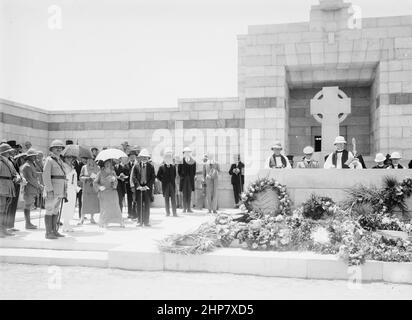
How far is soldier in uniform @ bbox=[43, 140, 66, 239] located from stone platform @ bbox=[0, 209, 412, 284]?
1.08 ft

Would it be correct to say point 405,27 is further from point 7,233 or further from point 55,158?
point 7,233

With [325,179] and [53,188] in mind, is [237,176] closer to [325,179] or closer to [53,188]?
[325,179]

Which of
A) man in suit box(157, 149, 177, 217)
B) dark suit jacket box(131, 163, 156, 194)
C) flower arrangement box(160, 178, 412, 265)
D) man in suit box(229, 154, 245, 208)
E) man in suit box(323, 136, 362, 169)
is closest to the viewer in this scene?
flower arrangement box(160, 178, 412, 265)

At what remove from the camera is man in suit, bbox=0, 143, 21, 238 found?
881 centimetres

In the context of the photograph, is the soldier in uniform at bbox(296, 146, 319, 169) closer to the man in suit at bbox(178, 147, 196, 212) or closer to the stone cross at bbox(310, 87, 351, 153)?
the stone cross at bbox(310, 87, 351, 153)

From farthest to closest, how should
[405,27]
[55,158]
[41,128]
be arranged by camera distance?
[41,128] < [405,27] < [55,158]

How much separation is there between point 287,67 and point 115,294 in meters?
12.7

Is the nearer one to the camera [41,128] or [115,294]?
[115,294]

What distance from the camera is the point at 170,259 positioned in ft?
22.4

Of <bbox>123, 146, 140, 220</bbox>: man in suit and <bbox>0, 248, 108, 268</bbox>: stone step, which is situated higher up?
<bbox>123, 146, 140, 220</bbox>: man in suit

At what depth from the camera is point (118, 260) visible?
697cm

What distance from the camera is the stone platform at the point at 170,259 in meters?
6.19

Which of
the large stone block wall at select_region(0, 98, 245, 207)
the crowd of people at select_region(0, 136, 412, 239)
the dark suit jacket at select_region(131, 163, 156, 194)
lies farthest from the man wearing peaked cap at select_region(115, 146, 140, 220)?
the large stone block wall at select_region(0, 98, 245, 207)
